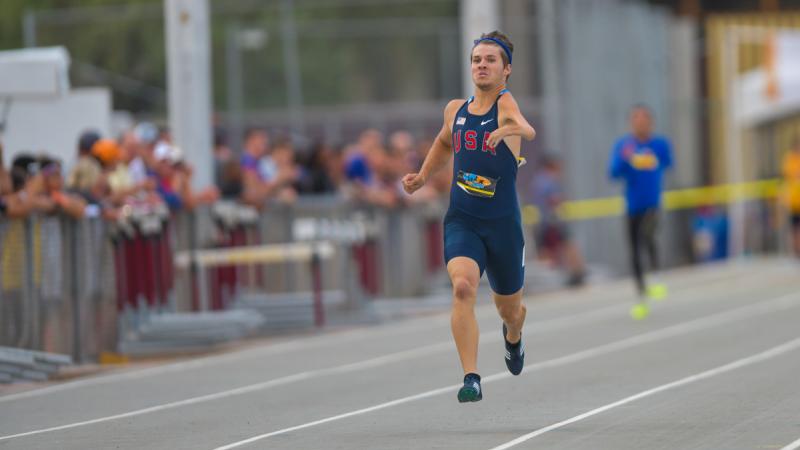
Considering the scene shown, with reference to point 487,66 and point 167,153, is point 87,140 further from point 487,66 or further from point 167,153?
point 487,66

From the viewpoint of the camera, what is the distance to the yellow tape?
1143 inches

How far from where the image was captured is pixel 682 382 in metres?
13.0

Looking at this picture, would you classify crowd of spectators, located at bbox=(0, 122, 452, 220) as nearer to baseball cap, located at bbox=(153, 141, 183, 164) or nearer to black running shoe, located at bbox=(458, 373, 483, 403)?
baseball cap, located at bbox=(153, 141, 183, 164)

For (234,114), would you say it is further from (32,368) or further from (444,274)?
(32,368)

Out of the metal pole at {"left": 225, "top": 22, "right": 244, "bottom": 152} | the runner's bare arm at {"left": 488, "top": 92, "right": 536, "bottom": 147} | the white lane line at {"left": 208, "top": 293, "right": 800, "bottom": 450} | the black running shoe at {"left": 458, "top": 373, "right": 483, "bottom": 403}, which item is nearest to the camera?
the black running shoe at {"left": 458, "top": 373, "right": 483, "bottom": 403}

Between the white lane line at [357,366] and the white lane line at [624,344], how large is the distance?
54.4 inches

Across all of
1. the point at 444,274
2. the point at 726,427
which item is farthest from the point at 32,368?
the point at 444,274

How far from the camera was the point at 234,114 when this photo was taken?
31.8m

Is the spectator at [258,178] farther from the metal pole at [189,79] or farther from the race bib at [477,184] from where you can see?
the race bib at [477,184]

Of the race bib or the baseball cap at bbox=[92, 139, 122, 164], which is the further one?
the baseball cap at bbox=[92, 139, 122, 164]

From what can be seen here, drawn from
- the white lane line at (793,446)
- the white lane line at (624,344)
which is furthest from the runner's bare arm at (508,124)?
the white lane line at (793,446)

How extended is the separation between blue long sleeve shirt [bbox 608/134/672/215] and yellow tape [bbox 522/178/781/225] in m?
7.30

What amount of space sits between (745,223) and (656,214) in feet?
50.8

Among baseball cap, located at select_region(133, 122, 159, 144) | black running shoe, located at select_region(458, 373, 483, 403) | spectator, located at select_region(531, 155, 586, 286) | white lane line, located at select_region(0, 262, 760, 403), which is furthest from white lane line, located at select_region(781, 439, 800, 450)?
spectator, located at select_region(531, 155, 586, 286)
